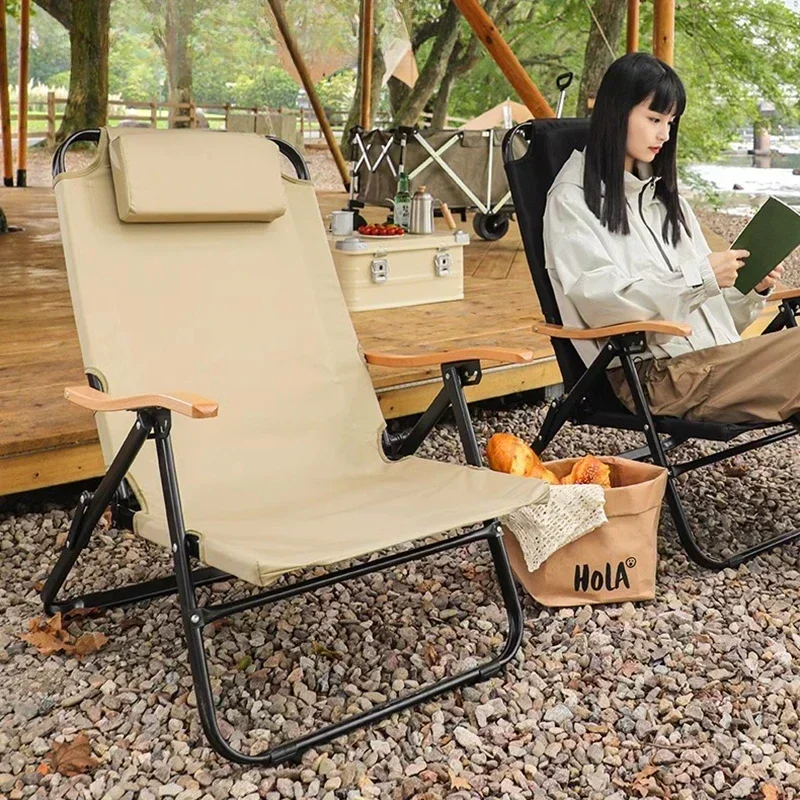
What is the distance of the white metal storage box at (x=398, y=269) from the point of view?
4.49m

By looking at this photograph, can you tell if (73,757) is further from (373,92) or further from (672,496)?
(373,92)

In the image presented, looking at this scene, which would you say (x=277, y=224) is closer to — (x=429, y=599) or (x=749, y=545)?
(x=429, y=599)

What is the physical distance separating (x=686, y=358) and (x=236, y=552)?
1.34 metres

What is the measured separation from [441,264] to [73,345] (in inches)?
69.2

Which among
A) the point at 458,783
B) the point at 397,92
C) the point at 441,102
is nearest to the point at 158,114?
the point at 397,92

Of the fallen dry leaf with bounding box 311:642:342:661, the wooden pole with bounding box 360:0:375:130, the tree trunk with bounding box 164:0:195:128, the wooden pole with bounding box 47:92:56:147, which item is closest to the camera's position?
the fallen dry leaf with bounding box 311:642:342:661

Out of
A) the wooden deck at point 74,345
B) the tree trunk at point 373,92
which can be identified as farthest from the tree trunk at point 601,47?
the wooden deck at point 74,345

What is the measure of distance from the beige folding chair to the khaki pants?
1.82 feet

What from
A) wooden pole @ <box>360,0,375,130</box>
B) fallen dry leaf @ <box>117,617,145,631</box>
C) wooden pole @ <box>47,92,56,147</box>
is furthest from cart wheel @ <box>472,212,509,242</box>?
wooden pole @ <box>47,92,56,147</box>

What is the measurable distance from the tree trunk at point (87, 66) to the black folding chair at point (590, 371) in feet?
29.5

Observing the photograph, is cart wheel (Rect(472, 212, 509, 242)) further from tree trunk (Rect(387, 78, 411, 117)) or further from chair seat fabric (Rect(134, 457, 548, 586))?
tree trunk (Rect(387, 78, 411, 117))

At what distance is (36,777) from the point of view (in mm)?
1693

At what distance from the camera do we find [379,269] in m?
4.55

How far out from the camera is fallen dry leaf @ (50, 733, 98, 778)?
1710 mm
